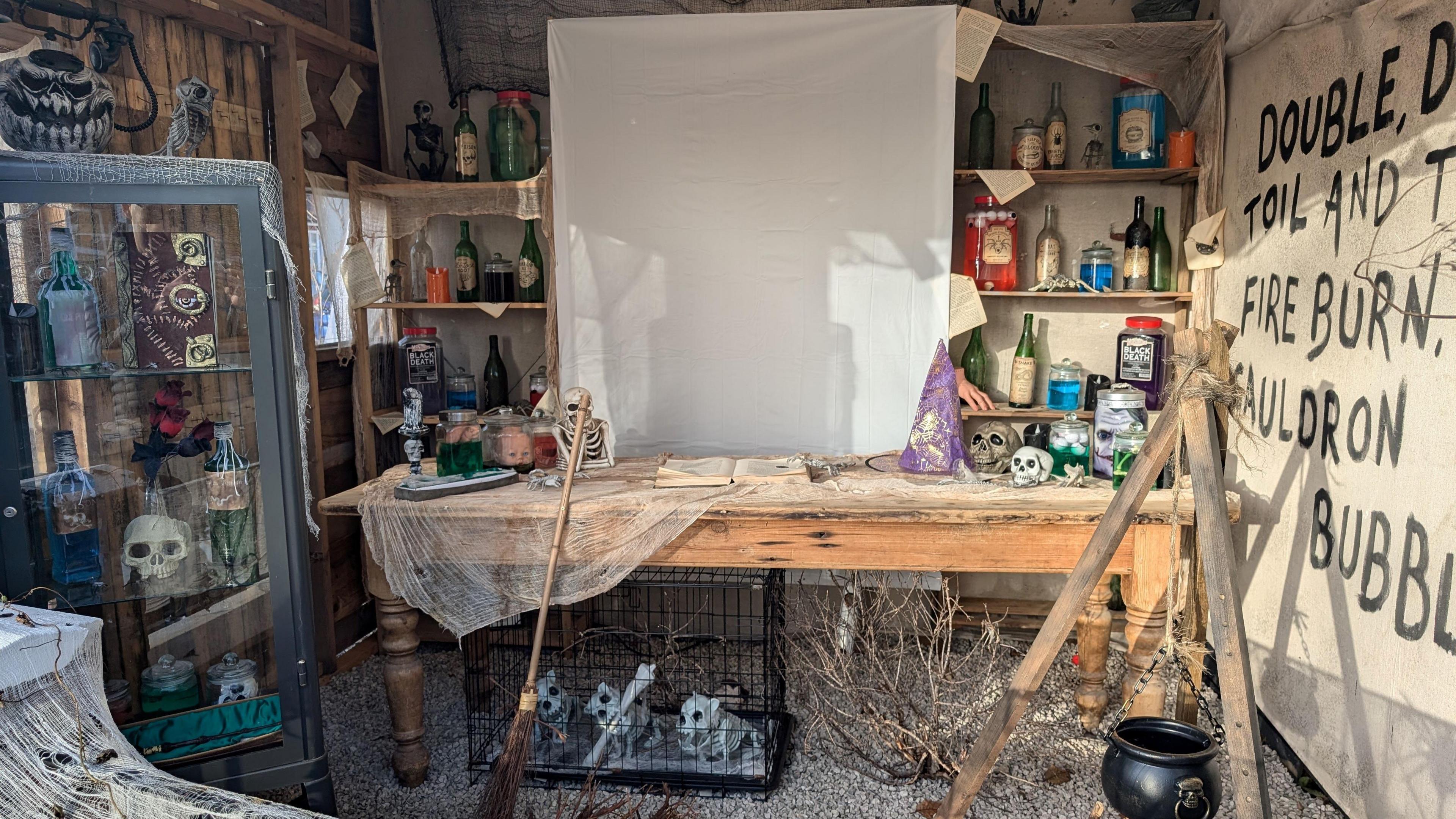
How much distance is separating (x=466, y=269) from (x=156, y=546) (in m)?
1.60

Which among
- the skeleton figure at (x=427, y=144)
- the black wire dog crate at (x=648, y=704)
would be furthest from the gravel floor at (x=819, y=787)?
the skeleton figure at (x=427, y=144)

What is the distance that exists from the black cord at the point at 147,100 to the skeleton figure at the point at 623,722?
1.81 meters

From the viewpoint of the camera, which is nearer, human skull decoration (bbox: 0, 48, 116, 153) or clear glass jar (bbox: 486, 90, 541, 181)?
human skull decoration (bbox: 0, 48, 116, 153)

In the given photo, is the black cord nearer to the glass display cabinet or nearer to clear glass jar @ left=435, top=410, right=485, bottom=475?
the glass display cabinet

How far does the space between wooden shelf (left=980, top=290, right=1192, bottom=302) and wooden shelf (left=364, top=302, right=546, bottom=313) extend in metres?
1.54

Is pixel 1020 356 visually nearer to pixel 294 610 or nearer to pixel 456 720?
pixel 456 720

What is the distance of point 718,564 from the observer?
2234 mm

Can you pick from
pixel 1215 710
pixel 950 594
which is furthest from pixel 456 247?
pixel 1215 710

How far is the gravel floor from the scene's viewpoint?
92.7 inches

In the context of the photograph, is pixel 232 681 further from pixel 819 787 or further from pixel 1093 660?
pixel 1093 660

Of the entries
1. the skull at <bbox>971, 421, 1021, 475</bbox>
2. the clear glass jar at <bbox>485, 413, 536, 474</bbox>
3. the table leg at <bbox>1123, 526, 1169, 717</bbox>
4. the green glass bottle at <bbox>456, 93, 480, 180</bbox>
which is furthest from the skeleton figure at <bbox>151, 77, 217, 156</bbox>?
the table leg at <bbox>1123, 526, 1169, 717</bbox>

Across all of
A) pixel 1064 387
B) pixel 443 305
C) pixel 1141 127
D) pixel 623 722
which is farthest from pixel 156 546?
pixel 1141 127

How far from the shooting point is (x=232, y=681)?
218 centimetres

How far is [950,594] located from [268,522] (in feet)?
7.64
